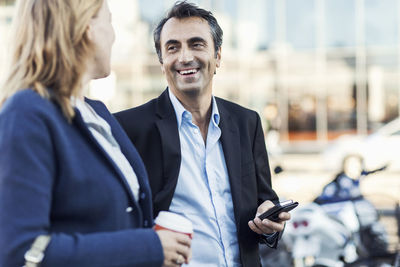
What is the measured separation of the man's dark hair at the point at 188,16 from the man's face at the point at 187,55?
0.02m

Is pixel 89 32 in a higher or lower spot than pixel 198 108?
higher

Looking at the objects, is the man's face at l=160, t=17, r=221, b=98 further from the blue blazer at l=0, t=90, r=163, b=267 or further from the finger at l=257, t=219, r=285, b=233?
the blue blazer at l=0, t=90, r=163, b=267

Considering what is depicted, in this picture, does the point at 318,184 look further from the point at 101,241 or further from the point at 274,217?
the point at 101,241

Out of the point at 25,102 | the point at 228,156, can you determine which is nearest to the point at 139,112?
the point at 228,156

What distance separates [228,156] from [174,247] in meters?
0.90

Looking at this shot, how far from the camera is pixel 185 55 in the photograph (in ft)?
7.86

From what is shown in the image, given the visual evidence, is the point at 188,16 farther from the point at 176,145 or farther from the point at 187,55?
the point at 176,145

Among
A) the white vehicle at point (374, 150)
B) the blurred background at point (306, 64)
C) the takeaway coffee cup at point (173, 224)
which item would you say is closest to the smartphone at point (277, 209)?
the takeaway coffee cup at point (173, 224)

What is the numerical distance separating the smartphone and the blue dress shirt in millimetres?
160

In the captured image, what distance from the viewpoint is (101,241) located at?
132 cm

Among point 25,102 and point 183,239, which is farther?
point 183,239

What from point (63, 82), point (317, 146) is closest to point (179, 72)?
point (63, 82)

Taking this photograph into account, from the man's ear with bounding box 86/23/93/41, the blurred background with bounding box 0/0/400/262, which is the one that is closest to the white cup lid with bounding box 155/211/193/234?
the man's ear with bounding box 86/23/93/41

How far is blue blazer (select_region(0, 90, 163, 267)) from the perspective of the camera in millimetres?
1214
